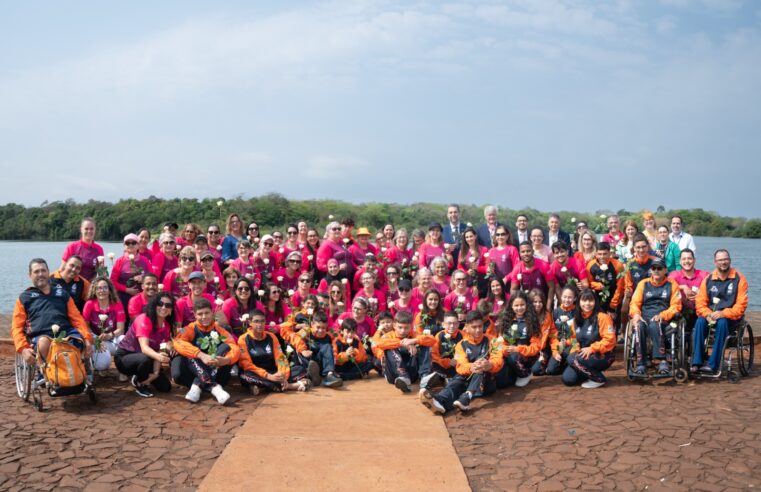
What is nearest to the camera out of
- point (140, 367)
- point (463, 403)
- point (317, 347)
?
point (463, 403)

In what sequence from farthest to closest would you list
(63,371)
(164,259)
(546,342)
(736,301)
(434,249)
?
(434,249) → (164,259) → (546,342) → (736,301) → (63,371)

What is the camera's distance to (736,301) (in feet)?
21.1

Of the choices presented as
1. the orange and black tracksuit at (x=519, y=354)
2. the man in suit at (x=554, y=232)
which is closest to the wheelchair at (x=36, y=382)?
the orange and black tracksuit at (x=519, y=354)

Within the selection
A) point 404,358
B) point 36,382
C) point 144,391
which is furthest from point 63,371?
point 404,358

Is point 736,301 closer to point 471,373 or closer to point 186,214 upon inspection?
point 471,373

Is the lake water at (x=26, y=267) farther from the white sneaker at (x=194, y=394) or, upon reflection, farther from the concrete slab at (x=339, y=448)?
the concrete slab at (x=339, y=448)

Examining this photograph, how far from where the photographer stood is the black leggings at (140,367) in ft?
19.8

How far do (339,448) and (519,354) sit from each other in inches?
95.3

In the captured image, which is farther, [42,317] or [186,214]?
[186,214]

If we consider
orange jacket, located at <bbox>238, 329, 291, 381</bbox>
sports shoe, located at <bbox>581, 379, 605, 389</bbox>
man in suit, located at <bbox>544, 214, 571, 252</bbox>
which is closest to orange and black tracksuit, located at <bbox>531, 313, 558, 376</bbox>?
sports shoe, located at <bbox>581, 379, 605, 389</bbox>

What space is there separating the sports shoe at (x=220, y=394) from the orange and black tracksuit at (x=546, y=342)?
3283 mm

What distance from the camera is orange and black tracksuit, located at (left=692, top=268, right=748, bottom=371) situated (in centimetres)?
632

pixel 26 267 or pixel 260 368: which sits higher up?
pixel 26 267

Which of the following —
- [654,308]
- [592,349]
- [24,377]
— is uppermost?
[654,308]
